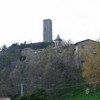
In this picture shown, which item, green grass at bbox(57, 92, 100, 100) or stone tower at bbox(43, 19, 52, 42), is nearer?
green grass at bbox(57, 92, 100, 100)

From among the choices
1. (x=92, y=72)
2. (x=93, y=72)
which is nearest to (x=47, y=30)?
(x=92, y=72)

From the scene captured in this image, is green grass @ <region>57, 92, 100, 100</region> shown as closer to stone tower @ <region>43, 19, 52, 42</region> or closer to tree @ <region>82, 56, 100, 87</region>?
tree @ <region>82, 56, 100, 87</region>

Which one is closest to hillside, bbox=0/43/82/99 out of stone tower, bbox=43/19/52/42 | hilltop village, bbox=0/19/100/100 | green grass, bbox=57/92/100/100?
hilltop village, bbox=0/19/100/100

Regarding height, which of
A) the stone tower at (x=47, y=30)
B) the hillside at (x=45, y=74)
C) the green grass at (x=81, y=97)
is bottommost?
the green grass at (x=81, y=97)

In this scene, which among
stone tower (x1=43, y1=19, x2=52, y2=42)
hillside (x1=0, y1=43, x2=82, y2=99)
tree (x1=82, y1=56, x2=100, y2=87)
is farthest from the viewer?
stone tower (x1=43, y1=19, x2=52, y2=42)

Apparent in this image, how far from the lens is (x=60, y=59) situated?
57.2m

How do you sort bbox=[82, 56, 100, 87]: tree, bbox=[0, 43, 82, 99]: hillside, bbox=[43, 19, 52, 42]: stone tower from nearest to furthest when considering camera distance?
bbox=[0, 43, 82, 99]: hillside < bbox=[82, 56, 100, 87]: tree < bbox=[43, 19, 52, 42]: stone tower

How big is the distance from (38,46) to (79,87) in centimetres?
3059

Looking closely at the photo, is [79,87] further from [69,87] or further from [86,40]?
[86,40]

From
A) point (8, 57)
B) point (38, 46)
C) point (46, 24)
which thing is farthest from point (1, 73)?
point (46, 24)

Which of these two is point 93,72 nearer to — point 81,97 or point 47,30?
point 81,97

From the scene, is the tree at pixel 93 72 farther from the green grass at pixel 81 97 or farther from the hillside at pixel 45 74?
the hillside at pixel 45 74

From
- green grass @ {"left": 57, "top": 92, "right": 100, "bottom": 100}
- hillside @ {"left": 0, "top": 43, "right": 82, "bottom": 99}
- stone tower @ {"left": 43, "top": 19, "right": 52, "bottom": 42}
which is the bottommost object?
green grass @ {"left": 57, "top": 92, "right": 100, "bottom": 100}

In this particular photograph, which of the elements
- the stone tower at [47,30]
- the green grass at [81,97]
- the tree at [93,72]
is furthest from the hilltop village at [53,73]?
the stone tower at [47,30]
